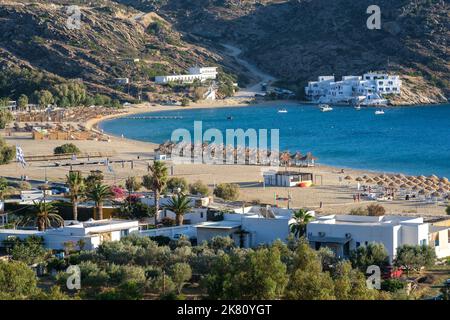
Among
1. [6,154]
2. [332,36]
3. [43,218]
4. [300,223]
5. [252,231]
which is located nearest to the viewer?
[300,223]

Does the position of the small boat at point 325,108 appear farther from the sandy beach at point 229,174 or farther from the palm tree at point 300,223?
the palm tree at point 300,223

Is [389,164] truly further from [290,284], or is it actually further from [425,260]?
[290,284]

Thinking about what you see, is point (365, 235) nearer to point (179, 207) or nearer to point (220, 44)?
point (179, 207)

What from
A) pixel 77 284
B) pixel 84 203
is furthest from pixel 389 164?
→ pixel 77 284

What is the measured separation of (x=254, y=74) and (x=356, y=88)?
62.4 ft

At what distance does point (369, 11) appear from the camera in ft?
450

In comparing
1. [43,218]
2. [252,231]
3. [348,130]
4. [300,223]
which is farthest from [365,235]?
[348,130]

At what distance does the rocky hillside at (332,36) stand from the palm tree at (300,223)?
3731 inches

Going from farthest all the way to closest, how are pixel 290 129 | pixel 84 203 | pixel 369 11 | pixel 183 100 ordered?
pixel 369 11 < pixel 183 100 < pixel 290 129 < pixel 84 203

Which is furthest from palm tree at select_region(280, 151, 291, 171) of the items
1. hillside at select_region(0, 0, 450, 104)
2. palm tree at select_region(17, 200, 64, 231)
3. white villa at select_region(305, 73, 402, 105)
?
white villa at select_region(305, 73, 402, 105)

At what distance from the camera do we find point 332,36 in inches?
5536

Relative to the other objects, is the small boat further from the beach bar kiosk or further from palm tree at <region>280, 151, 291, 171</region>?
the beach bar kiosk

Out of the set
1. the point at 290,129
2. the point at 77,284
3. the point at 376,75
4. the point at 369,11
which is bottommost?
the point at 77,284

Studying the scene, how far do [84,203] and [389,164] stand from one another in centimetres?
3020
